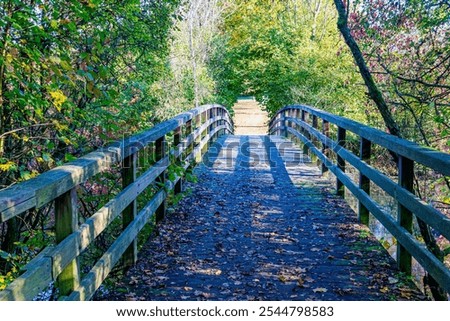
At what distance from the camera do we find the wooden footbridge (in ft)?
10.1

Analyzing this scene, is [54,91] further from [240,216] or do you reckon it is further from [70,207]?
[240,216]

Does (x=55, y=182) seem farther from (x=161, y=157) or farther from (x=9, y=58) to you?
(x=161, y=157)

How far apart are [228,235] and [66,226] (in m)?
3.09

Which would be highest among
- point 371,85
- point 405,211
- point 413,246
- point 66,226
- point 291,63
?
point 291,63

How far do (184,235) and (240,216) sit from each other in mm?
1091

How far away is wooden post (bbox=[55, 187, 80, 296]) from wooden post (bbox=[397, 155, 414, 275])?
279 cm

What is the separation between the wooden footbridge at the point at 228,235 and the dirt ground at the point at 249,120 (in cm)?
2992

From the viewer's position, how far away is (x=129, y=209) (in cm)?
478

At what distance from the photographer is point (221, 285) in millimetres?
4461

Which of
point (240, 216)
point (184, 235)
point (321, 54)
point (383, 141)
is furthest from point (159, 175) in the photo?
point (321, 54)

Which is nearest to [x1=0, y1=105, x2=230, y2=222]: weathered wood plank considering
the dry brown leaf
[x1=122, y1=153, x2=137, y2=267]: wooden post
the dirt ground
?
[x1=122, y1=153, x2=137, y2=267]: wooden post

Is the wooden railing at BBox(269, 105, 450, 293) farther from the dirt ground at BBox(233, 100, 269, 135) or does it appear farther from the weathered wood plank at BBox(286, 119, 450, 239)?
the dirt ground at BBox(233, 100, 269, 135)

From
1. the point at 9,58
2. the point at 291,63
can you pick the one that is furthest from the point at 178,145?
the point at 291,63

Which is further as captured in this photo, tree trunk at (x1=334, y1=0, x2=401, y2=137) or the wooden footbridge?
tree trunk at (x1=334, y1=0, x2=401, y2=137)
